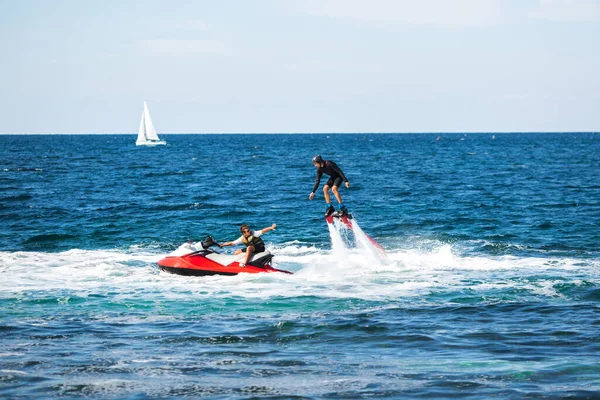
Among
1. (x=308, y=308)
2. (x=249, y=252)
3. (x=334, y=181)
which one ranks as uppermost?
(x=334, y=181)

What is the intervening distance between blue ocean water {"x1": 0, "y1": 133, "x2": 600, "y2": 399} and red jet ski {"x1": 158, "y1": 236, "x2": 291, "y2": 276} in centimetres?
32

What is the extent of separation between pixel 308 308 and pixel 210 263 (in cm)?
454

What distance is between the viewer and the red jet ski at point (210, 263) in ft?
67.7

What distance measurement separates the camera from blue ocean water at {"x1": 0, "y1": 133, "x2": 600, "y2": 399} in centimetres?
1187

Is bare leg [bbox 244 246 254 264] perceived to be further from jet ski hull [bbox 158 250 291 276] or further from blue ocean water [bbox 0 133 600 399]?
blue ocean water [bbox 0 133 600 399]

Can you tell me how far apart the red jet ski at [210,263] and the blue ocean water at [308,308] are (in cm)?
32

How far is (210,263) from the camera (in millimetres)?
20797

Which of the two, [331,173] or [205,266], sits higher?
[331,173]

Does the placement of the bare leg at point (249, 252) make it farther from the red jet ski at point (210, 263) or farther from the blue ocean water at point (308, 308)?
the blue ocean water at point (308, 308)

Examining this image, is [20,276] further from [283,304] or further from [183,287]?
[283,304]
